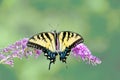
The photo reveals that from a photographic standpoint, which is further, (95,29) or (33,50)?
(95,29)

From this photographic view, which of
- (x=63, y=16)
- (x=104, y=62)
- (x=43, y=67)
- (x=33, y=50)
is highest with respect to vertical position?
(x=63, y=16)

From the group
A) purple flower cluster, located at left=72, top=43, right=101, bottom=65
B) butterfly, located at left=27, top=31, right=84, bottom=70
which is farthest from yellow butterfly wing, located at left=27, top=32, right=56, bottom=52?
purple flower cluster, located at left=72, top=43, right=101, bottom=65

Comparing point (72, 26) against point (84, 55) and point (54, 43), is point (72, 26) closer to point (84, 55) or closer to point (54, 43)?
point (54, 43)

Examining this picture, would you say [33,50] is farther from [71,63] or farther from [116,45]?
[116,45]

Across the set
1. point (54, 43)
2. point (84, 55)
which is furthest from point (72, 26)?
point (84, 55)

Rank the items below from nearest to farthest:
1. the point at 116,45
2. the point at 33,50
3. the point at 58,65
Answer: the point at 33,50 < the point at 58,65 < the point at 116,45

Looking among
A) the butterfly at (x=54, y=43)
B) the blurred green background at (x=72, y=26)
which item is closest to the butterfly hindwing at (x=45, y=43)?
the butterfly at (x=54, y=43)

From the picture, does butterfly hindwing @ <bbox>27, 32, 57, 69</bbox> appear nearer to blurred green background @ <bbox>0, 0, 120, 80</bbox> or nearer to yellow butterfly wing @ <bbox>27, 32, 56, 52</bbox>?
yellow butterfly wing @ <bbox>27, 32, 56, 52</bbox>

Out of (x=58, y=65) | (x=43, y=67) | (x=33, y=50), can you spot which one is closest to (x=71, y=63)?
(x=58, y=65)
